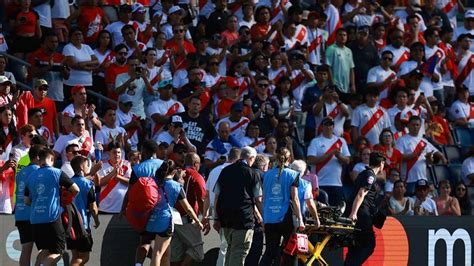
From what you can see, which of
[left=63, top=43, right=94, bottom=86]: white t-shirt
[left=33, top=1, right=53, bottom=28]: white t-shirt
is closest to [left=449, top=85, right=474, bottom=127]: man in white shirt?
[left=63, top=43, right=94, bottom=86]: white t-shirt

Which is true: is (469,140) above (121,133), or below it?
below

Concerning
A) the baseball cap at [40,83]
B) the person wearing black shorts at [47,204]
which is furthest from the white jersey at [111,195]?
the person wearing black shorts at [47,204]

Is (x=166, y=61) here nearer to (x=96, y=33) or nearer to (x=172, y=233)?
(x=96, y=33)

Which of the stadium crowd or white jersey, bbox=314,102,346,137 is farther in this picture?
white jersey, bbox=314,102,346,137

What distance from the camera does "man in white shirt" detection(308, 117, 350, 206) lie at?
73.8 feet

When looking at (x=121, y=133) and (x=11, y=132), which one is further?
(x=121, y=133)

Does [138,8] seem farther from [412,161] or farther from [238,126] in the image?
[412,161]

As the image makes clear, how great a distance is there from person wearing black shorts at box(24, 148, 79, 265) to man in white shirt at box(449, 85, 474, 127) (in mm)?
11313

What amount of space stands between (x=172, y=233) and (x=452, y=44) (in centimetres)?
1163

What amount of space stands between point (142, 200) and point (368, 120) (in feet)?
24.6

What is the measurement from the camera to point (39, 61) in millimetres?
21750

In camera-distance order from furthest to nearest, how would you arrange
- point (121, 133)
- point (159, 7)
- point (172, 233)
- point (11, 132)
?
point (159, 7), point (121, 133), point (11, 132), point (172, 233)

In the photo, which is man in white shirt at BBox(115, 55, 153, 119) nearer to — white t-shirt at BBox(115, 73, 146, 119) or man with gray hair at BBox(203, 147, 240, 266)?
white t-shirt at BBox(115, 73, 146, 119)

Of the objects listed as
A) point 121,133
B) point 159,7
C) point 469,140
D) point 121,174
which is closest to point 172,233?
point 121,174
